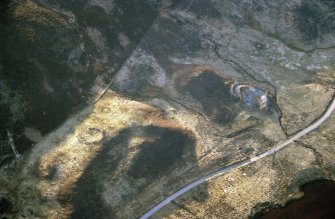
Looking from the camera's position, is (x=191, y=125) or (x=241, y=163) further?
(x=191, y=125)

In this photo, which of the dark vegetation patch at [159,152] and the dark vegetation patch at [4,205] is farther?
the dark vegetation patch at [159,152]

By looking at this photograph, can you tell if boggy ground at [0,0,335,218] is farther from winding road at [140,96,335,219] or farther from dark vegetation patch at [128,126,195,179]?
winding road at [140,96,335,219]

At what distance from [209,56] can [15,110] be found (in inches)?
535

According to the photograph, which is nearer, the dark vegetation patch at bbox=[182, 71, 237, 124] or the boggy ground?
the boggy ground

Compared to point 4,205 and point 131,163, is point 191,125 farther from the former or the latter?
point 4,205

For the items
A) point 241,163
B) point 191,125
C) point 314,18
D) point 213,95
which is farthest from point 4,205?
point 314,18

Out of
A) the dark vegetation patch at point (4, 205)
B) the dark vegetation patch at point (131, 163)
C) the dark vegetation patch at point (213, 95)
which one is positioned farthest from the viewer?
the dark vegetation patch at point (213, 95)

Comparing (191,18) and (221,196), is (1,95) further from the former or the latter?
(191,18)

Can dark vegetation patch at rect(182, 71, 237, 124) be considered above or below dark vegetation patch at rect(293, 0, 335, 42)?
below

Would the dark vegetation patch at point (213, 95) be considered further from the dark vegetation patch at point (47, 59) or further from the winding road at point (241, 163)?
the dark vegetation patch at point (47, 59)

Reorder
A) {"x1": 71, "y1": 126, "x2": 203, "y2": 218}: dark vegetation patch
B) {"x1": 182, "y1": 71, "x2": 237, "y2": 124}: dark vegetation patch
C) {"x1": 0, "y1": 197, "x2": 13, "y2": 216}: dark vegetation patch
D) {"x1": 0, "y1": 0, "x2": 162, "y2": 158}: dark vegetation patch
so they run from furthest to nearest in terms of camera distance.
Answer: {"x1": 182, "y1": 71, "x2": 237, "y2": 124}: dark vegetation patch < {"x1": 0, "y1": 0, "x2": 162, "y2": 158}: dark vegetation patch < {"x1": 71, "y1": 126, "x2": 203, "y2": 218}: dark vegetation patch < {"x1": 0, "y1": 197, "x2": 13, "y2": 216}: dark vegetation patch

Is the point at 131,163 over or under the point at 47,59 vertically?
under

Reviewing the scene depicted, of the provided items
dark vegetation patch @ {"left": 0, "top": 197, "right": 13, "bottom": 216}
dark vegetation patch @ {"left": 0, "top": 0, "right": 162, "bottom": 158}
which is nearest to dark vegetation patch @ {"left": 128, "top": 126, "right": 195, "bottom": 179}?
dark vegetation patch @ {"left": 0, "top": 0, "right": 162, "bottom": 158}

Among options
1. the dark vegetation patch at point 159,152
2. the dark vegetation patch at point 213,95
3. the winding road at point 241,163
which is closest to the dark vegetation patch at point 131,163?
the dark vegetation patch at point 159,152
